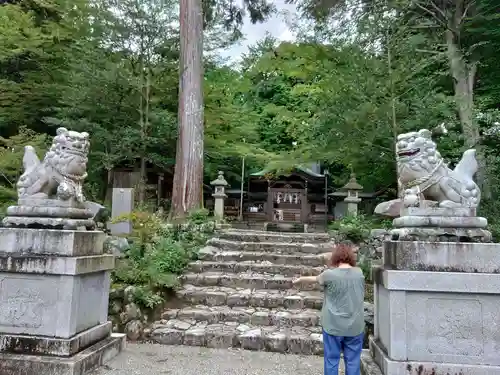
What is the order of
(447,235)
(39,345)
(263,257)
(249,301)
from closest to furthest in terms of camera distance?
(447,235) < (39,345) < (249,301) < (263,257)

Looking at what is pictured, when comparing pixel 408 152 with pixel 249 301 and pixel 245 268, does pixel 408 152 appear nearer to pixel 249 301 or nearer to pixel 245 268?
pixel 249 301

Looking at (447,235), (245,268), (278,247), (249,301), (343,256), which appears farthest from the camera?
(278,247)

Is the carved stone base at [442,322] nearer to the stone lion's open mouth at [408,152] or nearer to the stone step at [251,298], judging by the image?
the stone lion's open mouth at [408,152]

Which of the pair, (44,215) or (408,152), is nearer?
(408,152)

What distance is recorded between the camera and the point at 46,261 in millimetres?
3627

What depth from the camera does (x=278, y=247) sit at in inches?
324

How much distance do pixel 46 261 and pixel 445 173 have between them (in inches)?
155

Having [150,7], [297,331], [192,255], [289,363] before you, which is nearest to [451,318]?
[289,363]

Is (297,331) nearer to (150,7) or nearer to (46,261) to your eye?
(46,261)

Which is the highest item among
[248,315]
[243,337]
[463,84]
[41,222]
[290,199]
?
[463,84]

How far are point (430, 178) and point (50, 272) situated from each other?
3.74 metres

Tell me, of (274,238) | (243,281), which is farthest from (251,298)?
(274,238)

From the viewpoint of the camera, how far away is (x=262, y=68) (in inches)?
601

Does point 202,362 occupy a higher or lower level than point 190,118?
lower
